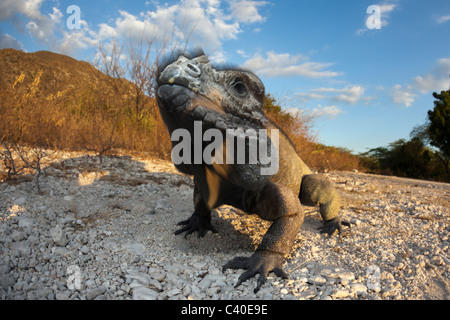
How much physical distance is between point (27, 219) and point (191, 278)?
83.7 inches

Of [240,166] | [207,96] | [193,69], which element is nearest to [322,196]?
[240,166]

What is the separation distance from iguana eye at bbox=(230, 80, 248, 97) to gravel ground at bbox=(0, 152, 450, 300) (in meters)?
1.74

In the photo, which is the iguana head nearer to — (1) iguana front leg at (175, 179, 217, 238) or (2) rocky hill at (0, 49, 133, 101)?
(1) iguana front leg at (175, 179, 217, 238)

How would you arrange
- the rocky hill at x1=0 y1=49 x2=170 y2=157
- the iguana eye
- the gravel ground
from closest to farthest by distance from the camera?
the iguana eye → the gravel ground → the rocky hill at x1=0 y1=49 x2=170 y2=157

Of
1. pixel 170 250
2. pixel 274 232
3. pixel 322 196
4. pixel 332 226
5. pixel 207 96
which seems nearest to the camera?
pixel 207 96

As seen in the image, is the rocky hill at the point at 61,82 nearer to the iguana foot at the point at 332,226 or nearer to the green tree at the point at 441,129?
the iguana foot at the point at 332,226

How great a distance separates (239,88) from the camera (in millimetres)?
2441

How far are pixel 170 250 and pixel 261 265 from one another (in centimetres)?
118

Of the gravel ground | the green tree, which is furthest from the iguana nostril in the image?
the green tree

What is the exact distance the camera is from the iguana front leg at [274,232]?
9.31 ft

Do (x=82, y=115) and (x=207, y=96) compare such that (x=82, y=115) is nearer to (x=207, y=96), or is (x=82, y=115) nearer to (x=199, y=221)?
(x=199, y=221)

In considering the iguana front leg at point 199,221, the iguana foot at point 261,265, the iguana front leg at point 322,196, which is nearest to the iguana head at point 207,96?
the iguana foot at point 261,265

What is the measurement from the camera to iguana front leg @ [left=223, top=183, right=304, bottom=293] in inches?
112

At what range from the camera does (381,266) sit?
307cm
